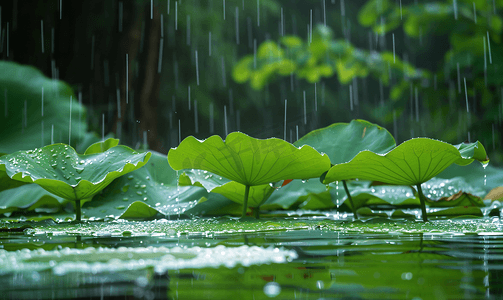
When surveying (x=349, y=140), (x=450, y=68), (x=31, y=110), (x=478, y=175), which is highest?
(x=450, y=68)

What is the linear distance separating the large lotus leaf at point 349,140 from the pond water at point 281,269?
436 mm

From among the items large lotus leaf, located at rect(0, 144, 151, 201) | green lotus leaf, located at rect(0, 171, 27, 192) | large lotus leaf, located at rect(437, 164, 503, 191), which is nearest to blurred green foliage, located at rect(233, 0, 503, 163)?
large lotus leaf, located at rect(437, 164, 503, 191)

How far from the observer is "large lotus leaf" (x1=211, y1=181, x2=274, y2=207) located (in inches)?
45.1

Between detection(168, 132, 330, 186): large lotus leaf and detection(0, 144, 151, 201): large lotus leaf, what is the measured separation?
16cm

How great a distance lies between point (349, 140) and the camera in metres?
1.30

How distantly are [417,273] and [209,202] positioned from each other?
3.16 ft

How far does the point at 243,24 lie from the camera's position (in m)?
7.43

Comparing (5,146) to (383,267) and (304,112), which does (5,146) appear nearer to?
(383,267)

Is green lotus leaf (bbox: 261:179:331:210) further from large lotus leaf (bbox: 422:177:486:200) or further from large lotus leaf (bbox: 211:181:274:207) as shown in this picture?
large lotus leaf (bbox: 422:177:486:200)

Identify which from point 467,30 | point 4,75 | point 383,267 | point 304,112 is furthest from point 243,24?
point 383,267

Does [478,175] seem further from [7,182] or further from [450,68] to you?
[450,68]

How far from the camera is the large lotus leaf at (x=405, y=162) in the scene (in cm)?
94

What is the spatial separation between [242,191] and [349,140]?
0.37 meters

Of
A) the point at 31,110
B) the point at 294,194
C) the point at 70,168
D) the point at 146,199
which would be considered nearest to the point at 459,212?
the point at 294,194
